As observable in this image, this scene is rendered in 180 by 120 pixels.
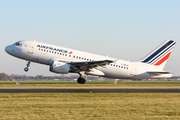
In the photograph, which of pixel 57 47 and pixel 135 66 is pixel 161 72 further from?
pixel 57 47

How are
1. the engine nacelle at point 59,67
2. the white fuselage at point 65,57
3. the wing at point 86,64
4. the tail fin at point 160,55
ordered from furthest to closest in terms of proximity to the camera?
1. the tail fin at point 160,55
2. the white fuselage at point 65,57
3. the wing at point 86,64
4. the engine nacelle at point 59,67

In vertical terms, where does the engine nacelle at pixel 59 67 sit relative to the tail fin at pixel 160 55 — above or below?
below

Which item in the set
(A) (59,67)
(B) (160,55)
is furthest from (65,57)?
(B) (160,55)

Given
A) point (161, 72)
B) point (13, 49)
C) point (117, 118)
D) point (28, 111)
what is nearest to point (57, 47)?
point (13, 49)

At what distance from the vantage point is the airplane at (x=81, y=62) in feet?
127

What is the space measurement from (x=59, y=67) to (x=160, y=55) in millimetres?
19542

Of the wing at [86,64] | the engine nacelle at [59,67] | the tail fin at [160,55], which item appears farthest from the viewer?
the tail fin at [160,55]

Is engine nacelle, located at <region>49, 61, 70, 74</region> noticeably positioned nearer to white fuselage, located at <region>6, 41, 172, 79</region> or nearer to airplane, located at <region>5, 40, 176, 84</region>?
airplane, located at <region>5, 40, 176, 84</region>

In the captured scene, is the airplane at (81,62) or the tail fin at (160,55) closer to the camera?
the airplane at (81,62)

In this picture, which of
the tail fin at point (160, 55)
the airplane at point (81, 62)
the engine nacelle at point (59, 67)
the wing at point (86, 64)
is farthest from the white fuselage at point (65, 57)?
the tail fin at point (160, 55)

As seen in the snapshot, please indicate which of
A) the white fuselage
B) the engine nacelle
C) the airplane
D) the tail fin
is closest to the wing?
the airplane

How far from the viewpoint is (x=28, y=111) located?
15805mm

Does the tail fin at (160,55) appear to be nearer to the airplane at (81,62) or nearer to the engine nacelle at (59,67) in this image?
the airplane at (81,62)

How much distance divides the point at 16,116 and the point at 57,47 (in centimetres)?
2603
